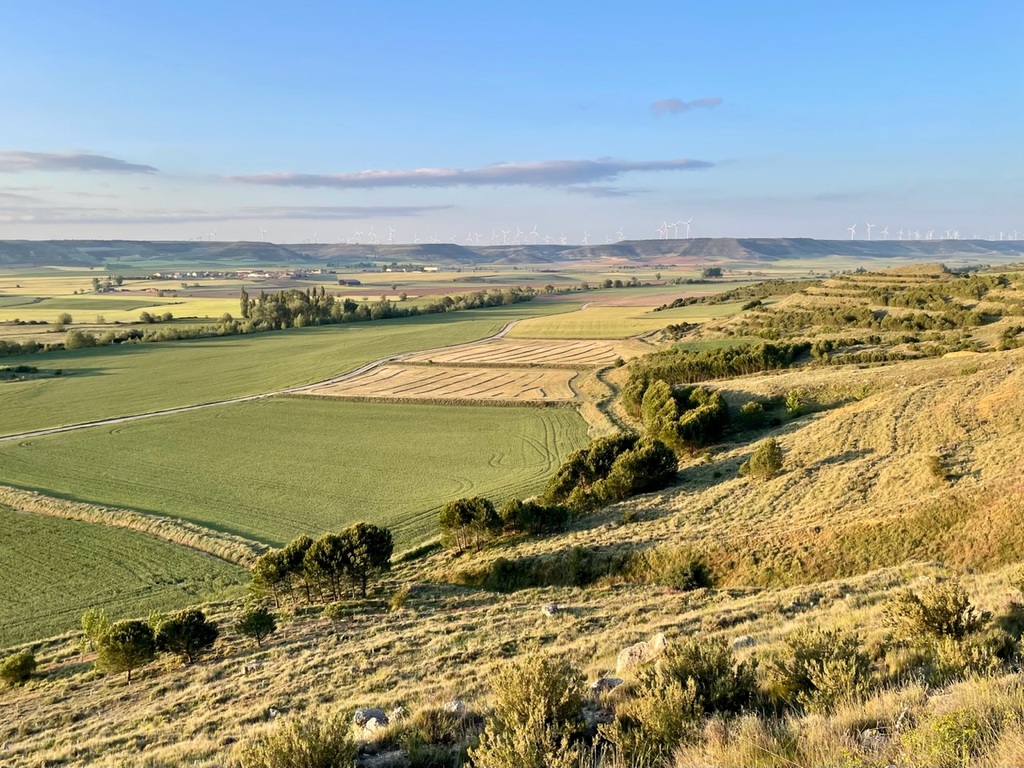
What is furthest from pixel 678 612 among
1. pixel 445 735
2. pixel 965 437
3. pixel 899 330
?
pixel 899 330

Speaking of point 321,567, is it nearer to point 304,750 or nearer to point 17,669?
point 17,669

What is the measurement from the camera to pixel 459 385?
261ft

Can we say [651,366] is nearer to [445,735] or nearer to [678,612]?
[678,612]

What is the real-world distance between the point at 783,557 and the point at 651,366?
5011 centimetres

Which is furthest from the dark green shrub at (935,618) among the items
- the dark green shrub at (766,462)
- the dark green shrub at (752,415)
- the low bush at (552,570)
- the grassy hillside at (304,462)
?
the dark green shrub at (752,415)

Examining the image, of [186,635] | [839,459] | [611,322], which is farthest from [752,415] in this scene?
[611,322]

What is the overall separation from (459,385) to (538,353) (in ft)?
73.7

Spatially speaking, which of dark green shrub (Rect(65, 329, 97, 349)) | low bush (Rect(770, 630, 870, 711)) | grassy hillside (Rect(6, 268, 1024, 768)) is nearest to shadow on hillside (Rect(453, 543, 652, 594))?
grassy hillside (Rect(6, 268, 1024, 768))

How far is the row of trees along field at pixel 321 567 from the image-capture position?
29.7 m

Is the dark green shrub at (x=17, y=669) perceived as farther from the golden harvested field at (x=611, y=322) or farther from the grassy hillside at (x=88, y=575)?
the golden harvested field at (x=611, y=322)

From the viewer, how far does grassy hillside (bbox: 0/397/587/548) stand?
4169 cm

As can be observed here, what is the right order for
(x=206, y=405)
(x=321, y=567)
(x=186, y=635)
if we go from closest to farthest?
1. (x=186, y=635)
2. (x=321, y=567)
3. (x=206, y=405)

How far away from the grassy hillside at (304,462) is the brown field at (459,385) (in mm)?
3912

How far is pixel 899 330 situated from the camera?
3268 inches
